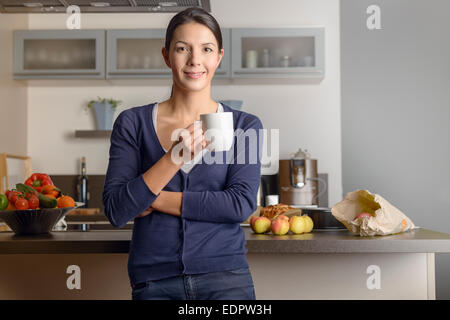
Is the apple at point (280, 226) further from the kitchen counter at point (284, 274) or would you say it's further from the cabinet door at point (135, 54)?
the cabinet door at point (135, 54)

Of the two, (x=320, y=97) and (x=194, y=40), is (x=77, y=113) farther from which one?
(x=194, y=40)

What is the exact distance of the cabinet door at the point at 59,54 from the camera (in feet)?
12.3

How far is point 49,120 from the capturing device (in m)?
4.11

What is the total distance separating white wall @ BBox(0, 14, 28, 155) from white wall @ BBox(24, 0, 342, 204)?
15cm

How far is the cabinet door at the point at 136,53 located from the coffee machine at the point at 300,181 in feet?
3.23

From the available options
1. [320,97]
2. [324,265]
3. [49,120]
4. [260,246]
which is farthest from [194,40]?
[49,120]

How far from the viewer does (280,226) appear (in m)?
1.79

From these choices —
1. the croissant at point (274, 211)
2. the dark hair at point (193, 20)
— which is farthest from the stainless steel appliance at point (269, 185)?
the dark hair at point (193, 20)

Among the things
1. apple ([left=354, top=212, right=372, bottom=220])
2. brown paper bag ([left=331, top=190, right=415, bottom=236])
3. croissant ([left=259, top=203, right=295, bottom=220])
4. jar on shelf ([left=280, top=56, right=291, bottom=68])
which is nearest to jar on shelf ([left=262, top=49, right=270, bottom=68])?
jar on shelf ([left=280, top=56, right=291, bottom=68])

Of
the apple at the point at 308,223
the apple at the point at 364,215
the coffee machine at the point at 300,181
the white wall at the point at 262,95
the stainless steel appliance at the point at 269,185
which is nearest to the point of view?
the apple at the point at 364,215

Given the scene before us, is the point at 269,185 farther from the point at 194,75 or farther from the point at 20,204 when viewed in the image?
the point at 194,75

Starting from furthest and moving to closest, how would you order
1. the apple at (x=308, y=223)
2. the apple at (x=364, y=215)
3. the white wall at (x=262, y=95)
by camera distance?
the white wall at (x=262, y=95), the apple at (x=308, y=223), the apple at (x=364, y=215)

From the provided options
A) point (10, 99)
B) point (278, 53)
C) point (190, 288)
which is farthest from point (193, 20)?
point (10, 99)

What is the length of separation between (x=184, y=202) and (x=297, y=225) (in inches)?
32.9
